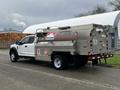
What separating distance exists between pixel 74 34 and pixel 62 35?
0.86 metres

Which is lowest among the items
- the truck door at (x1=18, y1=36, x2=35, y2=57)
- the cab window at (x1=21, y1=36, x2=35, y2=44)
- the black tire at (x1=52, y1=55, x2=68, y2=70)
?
the black tire at (x1=52, y1=55, x2=68, y2=70)

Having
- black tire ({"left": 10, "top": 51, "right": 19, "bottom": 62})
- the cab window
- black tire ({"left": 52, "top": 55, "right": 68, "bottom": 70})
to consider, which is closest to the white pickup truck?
black tire ({"left": 52, "top": 55, "right": 68, "bottom": 70})

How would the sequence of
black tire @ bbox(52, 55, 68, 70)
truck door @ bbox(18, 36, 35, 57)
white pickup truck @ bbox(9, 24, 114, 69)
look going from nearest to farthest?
white pickup truck @ bbox(9, 24, 114, 69), black tire @ bbox(52, 55, 68, 70), truck door @ bbox(18, 36, 35, 57)

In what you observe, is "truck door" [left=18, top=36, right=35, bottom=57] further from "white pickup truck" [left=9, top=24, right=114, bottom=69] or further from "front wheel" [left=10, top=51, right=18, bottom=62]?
"front wheel" [left=10, top=51, right=18, bottom=62]

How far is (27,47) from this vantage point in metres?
14.6

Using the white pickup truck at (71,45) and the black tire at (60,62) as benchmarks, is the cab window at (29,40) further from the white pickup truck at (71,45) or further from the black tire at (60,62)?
the black tire at (60,62)

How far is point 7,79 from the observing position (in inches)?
374

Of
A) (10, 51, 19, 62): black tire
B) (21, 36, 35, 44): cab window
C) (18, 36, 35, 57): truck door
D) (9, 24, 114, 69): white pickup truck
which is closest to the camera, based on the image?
(9, 24, 114, 69): white pickup truck

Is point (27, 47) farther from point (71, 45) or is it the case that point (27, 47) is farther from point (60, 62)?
point (71, 45)

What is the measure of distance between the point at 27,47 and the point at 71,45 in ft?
13.5

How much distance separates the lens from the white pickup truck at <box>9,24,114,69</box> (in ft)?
36.5

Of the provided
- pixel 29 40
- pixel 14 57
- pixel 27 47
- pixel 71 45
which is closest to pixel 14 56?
pixel 14 57

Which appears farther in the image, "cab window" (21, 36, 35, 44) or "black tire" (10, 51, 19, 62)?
"black tire" (10, 51, 19, 62)

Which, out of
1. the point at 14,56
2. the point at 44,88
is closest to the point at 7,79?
the point at 44,88
